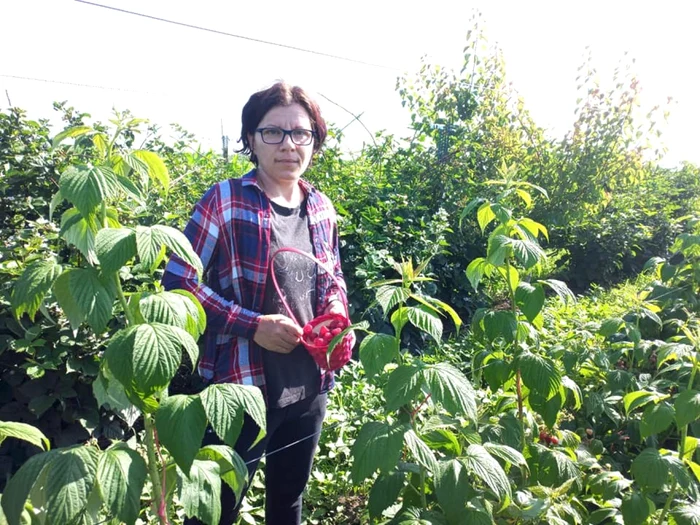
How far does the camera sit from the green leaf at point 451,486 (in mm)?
1407

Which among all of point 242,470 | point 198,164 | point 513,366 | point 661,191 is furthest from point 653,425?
point 661,191

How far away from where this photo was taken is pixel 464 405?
4.09 feet

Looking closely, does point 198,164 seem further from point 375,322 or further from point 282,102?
point 282,102

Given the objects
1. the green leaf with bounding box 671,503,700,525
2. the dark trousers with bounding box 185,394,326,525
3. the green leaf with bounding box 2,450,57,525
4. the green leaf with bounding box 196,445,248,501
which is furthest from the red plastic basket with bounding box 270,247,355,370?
the green leaf with bounding box 671,503,700,525

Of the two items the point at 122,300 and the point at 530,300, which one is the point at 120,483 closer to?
the point at 122,300

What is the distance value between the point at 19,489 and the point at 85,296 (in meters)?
0.34

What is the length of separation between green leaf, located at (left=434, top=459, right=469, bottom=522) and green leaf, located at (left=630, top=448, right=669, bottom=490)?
2.17 ft

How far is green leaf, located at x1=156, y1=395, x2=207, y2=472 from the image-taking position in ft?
3.27

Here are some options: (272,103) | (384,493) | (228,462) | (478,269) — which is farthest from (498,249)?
(228,462)

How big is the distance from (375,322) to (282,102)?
2.64 meters

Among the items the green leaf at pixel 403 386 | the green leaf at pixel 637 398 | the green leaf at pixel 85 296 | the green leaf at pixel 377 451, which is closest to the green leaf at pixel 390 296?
the green leaf at pixel 403 386

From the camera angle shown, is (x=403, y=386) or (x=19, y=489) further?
(x=403, y=386)

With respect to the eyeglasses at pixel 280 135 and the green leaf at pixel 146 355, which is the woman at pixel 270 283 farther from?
the green leaf at pixel 146 355

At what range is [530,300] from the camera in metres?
1.79
